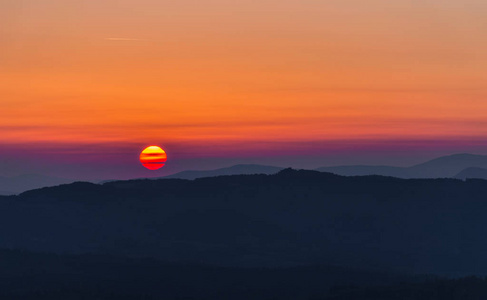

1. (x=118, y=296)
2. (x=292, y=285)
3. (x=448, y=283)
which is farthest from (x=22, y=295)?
(x=448, y=283)

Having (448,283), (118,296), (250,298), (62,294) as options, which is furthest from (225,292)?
(448,283)

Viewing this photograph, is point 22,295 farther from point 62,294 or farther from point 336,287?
point 336,287

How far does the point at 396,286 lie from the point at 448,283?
510 inches

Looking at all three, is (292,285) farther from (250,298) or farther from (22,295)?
(22,295)

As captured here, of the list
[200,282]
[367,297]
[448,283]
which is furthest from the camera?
[200,282]

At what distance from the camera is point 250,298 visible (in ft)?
593

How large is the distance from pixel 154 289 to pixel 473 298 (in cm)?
7310

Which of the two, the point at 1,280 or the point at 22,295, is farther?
the point at 1,280

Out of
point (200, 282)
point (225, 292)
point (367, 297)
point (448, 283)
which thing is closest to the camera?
point (367, 297)

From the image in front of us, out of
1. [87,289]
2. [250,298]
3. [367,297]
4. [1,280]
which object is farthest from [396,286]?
[1,280]

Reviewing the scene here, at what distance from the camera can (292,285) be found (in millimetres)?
197875

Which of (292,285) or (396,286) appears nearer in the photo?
(396,286)

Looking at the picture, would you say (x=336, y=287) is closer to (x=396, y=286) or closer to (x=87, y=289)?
(x=396, y=286)

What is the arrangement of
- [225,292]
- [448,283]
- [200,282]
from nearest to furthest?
[448,283] < [225,292] < [200,282]
